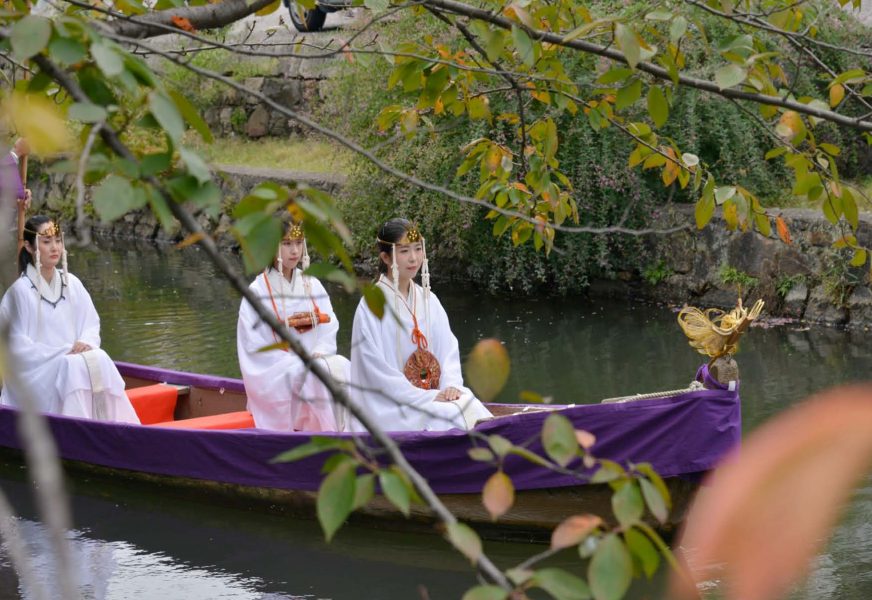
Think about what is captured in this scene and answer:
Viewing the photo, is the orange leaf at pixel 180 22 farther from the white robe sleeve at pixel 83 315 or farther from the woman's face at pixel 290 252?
the white robe sleeve at pixel 83 315

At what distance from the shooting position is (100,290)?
1298cm

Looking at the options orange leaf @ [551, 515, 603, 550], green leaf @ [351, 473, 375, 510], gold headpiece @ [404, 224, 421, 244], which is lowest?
orange leaf @ [551, 515, 603, 550]

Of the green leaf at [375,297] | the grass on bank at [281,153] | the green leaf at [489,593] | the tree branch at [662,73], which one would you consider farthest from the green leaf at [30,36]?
the grass on bank at [281,153]

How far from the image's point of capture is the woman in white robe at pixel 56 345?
22.1 ft

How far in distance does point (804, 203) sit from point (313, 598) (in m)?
7.63

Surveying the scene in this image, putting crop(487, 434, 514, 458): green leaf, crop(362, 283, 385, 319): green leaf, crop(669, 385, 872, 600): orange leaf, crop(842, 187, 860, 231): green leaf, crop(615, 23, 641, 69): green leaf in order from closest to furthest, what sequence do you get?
crop(669, 385, 872, 600): orange leaf, crop(487, 434, 514, 458): green leaf, crop(362, 283, 385, 319): green leaf, crop(615, 23, 641, 69): green leaf, crop(842, 187, 860, 231): green leaf

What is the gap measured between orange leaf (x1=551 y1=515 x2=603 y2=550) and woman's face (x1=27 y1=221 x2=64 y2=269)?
5.85 meters

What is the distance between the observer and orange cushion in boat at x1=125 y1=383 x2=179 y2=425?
7.14 metres

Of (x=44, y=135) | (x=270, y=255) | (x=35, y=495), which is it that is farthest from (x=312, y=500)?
(x=44, y=135)

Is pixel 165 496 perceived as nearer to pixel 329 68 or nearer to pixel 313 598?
pixel 313 598

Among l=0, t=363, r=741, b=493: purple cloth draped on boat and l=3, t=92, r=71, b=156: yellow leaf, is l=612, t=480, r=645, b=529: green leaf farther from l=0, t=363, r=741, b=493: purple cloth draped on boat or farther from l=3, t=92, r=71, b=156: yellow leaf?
l=0, t=363, r=741, b=493: purple cloth draped on boat

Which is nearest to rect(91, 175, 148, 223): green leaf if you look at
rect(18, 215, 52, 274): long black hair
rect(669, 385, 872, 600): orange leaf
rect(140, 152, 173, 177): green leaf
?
rect(140, 152, 173, 177): green leaf

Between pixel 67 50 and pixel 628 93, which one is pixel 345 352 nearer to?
pixel 628 93

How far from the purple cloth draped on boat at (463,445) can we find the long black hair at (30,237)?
3.27 ft
